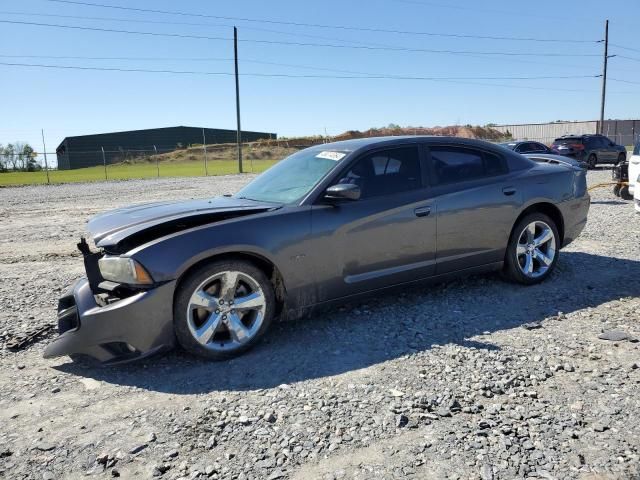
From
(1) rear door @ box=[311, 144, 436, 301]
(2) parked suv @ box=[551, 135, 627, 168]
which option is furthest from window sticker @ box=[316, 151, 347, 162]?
(2) parked suv @ box=[551, 135, 627, 168]

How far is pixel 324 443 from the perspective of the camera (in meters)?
2.76

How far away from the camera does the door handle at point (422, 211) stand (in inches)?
181

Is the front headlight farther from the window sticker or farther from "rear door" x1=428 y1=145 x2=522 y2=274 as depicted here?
"rear door" x1=428 y1=145 x2=522 y2=274

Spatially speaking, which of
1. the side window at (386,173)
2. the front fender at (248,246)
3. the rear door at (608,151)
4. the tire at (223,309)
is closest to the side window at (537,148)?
the rear door at (608,151)

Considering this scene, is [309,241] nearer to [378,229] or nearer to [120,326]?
[378,229]

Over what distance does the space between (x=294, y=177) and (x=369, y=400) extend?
225 cm

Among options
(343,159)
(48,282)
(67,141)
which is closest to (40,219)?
(48,282)

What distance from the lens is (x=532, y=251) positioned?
5.42m

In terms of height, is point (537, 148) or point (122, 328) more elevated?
point (537, 148)

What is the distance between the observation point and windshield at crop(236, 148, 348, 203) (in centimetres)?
443

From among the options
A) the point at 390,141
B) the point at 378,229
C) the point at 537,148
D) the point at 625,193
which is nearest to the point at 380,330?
the point at 378,229

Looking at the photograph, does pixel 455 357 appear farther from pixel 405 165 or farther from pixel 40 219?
pixel 40 219

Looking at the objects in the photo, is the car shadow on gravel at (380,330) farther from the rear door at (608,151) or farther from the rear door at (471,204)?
the rear door at (608,151)

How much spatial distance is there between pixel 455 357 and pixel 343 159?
1866mm
